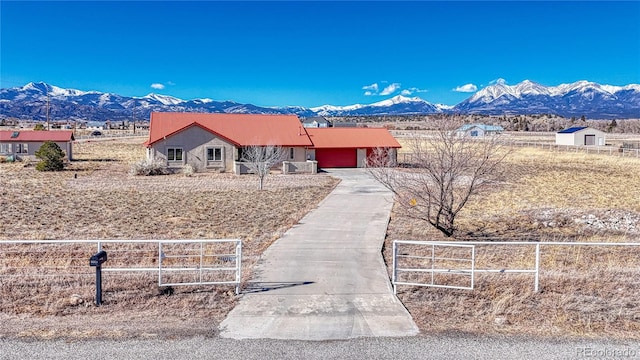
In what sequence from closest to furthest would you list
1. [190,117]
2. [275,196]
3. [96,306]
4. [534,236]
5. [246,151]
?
[96,306] < [534,236] < [275,196] < [246,151] < [190,117]

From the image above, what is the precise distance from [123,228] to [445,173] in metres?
10.6

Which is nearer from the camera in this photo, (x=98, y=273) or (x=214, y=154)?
(x=98, y=273)

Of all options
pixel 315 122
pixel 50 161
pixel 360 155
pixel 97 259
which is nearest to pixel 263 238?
pixel 97 259

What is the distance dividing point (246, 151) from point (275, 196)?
13.8m

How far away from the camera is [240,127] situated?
44.5m

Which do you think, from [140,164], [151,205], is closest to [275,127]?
[140,164]

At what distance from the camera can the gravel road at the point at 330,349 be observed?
749cm

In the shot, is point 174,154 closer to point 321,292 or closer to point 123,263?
point 123,263

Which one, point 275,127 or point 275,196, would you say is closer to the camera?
point 275,196

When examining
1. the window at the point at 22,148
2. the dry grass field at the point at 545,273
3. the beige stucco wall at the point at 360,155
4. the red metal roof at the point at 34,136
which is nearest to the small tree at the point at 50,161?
the red metal roof at the point at 34,136

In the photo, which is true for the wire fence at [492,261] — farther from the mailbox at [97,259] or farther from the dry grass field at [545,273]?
the mailbox at [97,259]

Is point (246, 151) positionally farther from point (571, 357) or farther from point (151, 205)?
point (571, 357)

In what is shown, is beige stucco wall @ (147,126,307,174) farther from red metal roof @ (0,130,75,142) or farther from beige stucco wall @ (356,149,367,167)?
red metal roof @ (0,130,75,142)

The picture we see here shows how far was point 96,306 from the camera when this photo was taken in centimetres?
946
